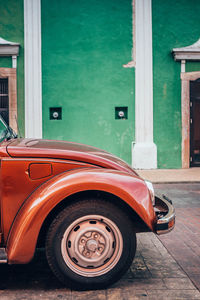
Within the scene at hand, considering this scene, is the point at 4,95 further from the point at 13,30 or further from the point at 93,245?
the point at 93,245

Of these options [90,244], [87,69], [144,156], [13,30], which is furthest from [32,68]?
[90,244]

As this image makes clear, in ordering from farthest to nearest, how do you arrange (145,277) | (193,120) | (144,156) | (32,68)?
(193,120)
(144,156)
(32,68)
(145,277)

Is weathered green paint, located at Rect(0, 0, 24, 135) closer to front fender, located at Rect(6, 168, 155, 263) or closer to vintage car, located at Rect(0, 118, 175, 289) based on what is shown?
vintage car, located at Rect(0, 118, 175, 289)

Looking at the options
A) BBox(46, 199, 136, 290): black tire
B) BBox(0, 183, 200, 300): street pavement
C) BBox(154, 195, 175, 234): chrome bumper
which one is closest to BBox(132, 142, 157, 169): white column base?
BBox(0, 183, 200, 300): street pavement

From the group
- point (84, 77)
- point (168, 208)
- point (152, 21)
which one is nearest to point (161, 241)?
point (168, 208)

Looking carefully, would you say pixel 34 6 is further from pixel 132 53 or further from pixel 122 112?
pixel 122 112

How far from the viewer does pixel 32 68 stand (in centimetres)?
1154

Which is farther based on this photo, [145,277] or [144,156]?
[144,156]

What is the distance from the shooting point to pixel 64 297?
251 centimetres

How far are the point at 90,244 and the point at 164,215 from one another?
2.30ft

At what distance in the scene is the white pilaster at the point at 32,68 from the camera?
11.5 meters

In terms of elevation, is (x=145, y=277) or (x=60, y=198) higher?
(x=60, y=198)

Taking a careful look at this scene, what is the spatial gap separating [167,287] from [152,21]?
10775 mm

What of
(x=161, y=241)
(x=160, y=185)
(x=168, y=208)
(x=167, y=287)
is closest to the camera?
(x=167, y=287)
